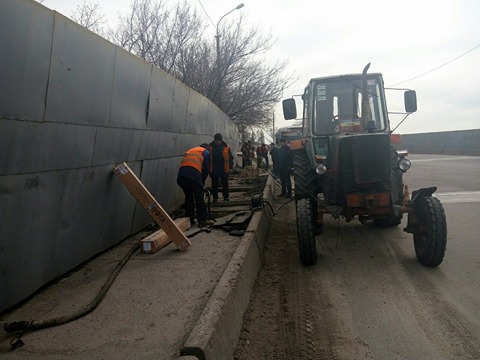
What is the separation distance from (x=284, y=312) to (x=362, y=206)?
2.11 m

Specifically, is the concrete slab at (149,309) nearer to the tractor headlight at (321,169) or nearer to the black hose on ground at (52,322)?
the black hose on ground at (52,322)

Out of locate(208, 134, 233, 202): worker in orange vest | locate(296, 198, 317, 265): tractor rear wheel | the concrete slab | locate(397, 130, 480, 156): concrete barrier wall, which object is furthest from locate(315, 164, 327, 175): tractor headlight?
locate(397, 130, 480, 156): concrete barrier wall

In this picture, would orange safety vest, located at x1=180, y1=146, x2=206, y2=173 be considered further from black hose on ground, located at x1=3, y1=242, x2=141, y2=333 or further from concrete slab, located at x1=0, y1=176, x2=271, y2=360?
black hose on ground, located at x1=3, y1=242, x2=141, y2=333

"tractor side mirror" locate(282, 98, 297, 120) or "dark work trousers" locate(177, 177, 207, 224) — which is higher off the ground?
"tractor side mirror" locate(282, 98, 297, 120)

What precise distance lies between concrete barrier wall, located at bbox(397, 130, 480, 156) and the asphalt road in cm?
2135

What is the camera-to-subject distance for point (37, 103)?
3.63 metres

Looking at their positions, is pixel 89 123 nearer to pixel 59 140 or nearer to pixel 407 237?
pixel 59 140

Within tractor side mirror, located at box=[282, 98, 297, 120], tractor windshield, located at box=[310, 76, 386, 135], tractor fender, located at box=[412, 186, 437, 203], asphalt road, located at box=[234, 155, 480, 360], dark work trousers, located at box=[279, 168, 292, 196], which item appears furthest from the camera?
dark work trousers, located at box=[279, 168, 292, 196]

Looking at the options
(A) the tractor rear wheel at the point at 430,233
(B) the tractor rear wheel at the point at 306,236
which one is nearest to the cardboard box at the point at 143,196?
(B) the tractor rear wheel at the point at 306,236

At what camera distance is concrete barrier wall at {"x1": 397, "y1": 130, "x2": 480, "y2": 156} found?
29.1 meters

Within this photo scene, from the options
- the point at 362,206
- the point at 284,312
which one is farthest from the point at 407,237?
the point at 284,312

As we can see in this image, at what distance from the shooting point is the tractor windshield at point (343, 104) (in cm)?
710

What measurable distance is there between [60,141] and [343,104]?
4879 millimetres

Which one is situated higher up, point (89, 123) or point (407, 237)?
point (89, 123)
